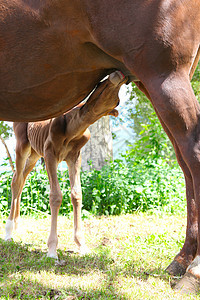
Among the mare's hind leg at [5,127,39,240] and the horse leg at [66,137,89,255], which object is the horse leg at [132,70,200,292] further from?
the mare's hind leg at [5,127,39,240]

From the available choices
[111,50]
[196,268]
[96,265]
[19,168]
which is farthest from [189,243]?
[19,168]

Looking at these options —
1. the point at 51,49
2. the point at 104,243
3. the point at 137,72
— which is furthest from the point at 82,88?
the point at 104,243

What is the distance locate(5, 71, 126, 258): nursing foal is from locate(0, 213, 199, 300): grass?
31 cm

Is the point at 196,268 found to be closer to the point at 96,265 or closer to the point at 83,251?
the point at 96,265

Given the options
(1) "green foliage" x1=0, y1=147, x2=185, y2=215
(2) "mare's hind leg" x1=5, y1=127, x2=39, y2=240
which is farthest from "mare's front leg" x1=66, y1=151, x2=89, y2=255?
(1) "green foliage" x1=0, y1=147, x2=185, y2=215

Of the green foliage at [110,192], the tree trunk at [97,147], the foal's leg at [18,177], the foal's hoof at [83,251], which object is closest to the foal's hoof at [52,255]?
the foal's hoof at [83,251]

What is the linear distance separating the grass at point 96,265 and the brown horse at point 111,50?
474 mm

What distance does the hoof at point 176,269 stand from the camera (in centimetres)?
273

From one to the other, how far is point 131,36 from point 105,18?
22 cm

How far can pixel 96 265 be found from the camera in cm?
311

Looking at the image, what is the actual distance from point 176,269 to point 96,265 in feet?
2.59

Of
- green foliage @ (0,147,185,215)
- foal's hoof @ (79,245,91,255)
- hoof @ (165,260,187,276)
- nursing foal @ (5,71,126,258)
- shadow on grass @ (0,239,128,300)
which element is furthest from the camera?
green foliage @ (0,147,185,215)

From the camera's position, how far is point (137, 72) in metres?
2.18

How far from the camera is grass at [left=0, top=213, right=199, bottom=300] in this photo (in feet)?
7.85
